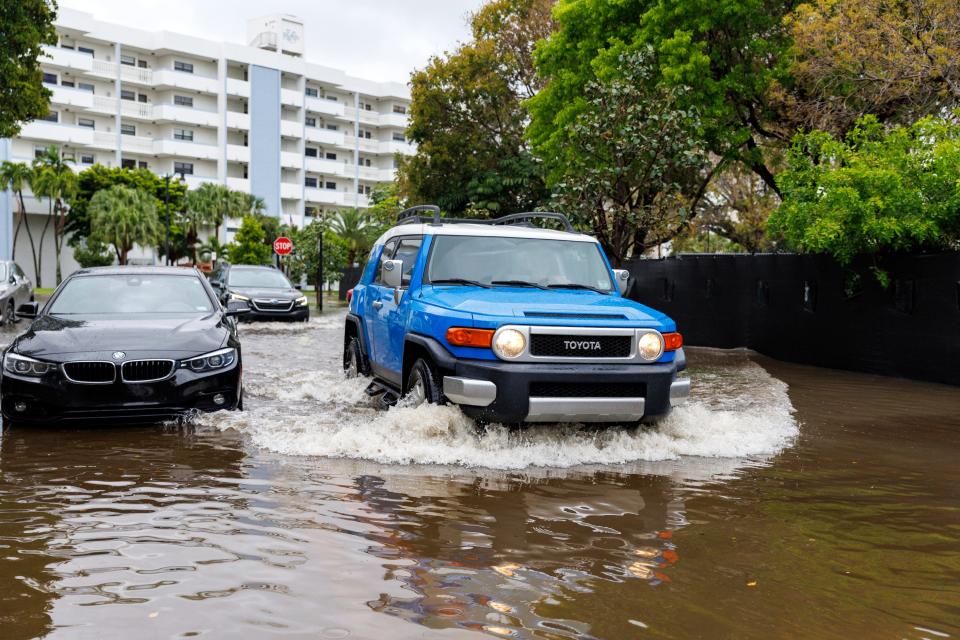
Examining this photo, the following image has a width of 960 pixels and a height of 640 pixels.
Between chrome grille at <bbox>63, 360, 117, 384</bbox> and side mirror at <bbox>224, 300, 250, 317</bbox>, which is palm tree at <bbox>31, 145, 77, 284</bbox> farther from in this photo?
chrome grille at <bbox>63, 360, 117, 384</bbox>

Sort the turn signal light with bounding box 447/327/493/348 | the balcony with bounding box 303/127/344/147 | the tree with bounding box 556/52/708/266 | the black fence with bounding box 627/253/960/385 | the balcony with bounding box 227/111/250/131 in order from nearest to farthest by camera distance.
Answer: the turn signal light with bounding box 447/327/493/348
the black fence with bounding box 627/253/960/385
the tree with bounding box 556/52/708/266
the balcony with bounding box 227/111/250/131
the balcony with bounding box 303/127/344/147

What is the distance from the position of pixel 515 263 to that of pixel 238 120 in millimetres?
72991

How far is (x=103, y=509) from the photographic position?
5332mm

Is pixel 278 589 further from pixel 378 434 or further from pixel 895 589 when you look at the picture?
pixel 378 434

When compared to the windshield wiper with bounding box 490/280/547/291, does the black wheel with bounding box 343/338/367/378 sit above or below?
below

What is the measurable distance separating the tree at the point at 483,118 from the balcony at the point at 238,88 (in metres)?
44.9

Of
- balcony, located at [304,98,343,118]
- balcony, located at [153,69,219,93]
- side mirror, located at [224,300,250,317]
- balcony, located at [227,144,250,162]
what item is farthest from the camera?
balcony, located at [304,98,343,118]

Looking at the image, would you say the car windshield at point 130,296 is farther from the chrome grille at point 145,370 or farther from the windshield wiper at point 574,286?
the windshield wiper at point 574,286

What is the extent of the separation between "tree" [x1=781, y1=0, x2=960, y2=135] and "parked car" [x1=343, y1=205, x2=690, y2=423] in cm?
1160

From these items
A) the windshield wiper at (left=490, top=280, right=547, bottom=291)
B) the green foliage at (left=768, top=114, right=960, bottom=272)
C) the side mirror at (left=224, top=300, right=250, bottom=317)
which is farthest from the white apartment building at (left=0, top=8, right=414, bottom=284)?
the windshield wiper at (left=490, top=280, right=547, bottom=291)

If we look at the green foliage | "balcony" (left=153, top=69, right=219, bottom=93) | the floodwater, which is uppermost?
"balcony" (left=153, top=69, right=219, bottom=93)

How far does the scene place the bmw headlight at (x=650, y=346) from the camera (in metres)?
7.03

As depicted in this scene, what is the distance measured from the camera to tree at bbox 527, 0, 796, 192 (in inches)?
824

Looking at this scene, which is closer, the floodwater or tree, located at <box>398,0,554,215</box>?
the floodwater
